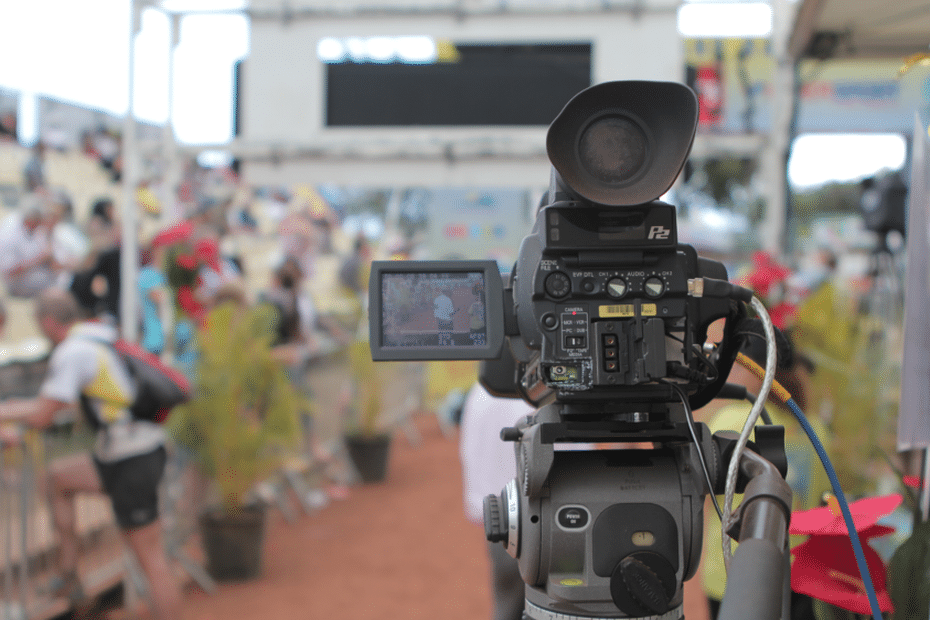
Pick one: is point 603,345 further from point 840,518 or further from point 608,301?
point 840,518

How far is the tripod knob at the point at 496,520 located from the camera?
1085mm

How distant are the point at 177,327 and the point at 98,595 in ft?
7.56

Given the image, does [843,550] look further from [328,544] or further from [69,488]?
[328,544]

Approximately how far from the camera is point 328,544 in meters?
5.25

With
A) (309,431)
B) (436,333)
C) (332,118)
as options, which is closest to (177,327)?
(309,431)

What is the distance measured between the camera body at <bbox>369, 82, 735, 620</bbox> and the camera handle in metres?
0.21

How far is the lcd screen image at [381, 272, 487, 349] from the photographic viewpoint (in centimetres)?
109

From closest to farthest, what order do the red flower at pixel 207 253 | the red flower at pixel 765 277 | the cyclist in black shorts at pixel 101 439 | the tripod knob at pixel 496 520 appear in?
the tripod knob at pixel 496 520, the cyclist in black shorts at pixel 101 439, the red flower at pixel 765 277, the red flower at pixel 207 253

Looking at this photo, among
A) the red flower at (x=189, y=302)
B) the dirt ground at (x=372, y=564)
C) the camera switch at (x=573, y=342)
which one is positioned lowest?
the dirt ground at (x=372, y=564)

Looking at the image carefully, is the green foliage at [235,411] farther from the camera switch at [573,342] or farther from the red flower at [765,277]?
the camera switch at [573,342]

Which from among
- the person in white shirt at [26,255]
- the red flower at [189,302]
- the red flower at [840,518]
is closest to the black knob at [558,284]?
the red flower at [840,518]

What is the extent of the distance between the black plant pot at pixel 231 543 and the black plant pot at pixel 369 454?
7.38ft

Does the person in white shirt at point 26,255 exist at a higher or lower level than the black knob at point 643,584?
higher

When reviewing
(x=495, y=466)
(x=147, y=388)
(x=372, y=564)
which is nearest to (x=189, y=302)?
(x=147, y=388)
